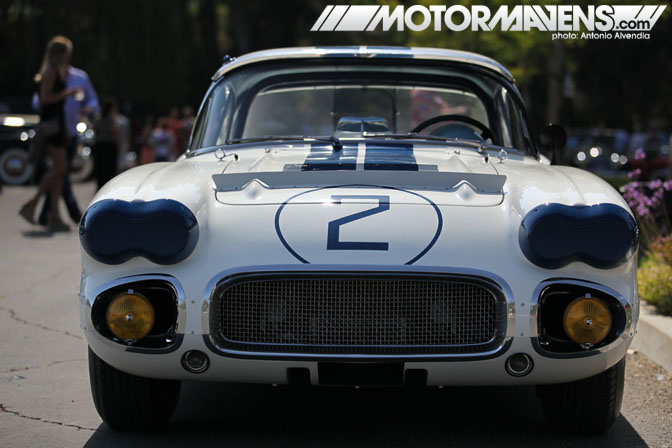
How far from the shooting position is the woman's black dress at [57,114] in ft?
33.6

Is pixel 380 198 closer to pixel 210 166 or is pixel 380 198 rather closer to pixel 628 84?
pixel 210 166

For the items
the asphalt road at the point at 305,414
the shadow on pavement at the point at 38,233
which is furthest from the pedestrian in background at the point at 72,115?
the asphalt road at the point at 305,414

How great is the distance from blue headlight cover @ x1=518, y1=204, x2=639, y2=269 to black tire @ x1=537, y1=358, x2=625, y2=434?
45 centimetres

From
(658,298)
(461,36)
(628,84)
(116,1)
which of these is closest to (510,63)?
(461,36)

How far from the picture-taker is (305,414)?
3982mm

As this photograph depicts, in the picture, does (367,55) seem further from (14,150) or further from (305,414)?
(14,150)

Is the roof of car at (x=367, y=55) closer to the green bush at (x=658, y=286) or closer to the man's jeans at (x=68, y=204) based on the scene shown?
the green bush at (x=658, y=286)

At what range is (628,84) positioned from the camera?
3578 centimetres

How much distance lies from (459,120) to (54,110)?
6256mm

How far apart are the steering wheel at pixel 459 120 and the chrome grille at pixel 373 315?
5.92 feet

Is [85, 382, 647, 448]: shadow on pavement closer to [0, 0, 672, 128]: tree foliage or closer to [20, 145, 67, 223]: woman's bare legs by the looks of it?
[20, 145, 67, 223]: woman's bare legs

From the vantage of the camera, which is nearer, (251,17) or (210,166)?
(210,166)

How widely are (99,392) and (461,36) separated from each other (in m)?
21.9

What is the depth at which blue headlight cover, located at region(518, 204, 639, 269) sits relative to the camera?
10.9 feet
